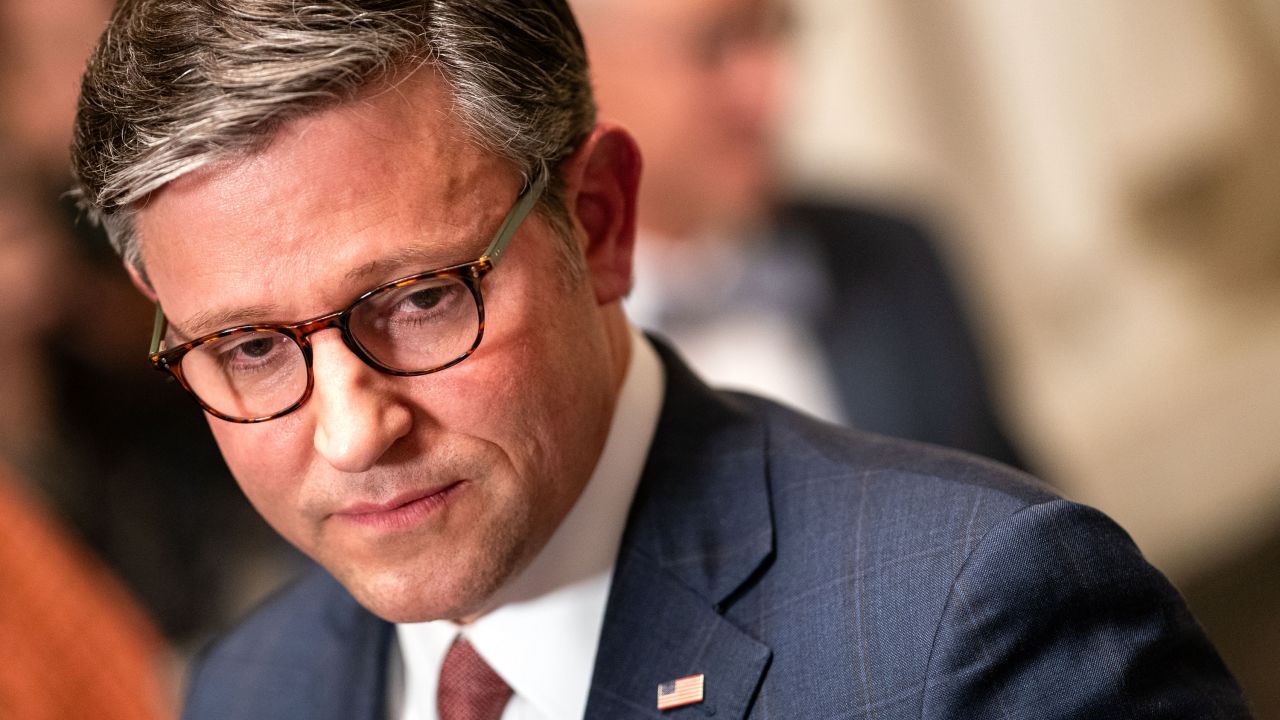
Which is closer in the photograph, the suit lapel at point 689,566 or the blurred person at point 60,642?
the suit lapel at point 689,566

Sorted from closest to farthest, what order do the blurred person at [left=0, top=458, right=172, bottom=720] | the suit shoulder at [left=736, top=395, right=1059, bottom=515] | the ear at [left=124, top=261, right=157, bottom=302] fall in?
the suit shoulder at [left=736, top=395, right=1059, bottom=515], the ear at [left=124, top=261, right=157, bottom=302], the blurred person at [left=0, top=458, right=172, bottom=720]

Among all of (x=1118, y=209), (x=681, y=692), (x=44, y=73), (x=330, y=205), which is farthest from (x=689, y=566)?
(x=1118, y=209)

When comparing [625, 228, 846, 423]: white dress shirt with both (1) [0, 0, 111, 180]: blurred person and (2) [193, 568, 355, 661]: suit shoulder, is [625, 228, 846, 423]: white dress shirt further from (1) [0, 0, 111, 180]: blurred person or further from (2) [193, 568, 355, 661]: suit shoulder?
(2) [193, 568, 355, 661]: suit shoulder

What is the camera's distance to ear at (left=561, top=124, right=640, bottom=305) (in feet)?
4.58

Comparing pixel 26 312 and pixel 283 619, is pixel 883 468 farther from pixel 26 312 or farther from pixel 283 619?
pixel 26 312

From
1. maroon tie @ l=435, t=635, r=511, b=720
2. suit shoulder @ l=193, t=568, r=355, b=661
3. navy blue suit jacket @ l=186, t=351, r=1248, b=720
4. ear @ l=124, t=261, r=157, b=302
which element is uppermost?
ear @ l=124, t=261, r=157, b=302

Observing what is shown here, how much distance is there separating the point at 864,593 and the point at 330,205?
609mm

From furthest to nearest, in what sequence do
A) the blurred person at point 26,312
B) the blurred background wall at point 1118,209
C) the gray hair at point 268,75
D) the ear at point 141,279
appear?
1. the blurred background wall at point 1118,209
2. the blurred person at point 26,312
3. the ear at point 141,279
4. the gray hair at point 268,75

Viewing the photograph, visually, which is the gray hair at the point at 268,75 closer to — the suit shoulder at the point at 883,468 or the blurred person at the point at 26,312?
the suit shoulder at the point at 883,468

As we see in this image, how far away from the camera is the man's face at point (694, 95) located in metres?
3.12

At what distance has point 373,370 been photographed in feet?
3.97

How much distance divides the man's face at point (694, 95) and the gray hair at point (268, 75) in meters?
1.84

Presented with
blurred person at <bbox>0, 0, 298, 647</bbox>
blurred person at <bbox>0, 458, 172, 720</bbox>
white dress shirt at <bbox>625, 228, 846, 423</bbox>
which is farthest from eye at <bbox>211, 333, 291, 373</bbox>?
white dress shirt at <bbox>625, 228, 846, 423</bbox>

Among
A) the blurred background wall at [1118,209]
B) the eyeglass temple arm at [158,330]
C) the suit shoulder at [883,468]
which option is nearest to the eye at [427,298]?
the eyeglass temple arm at [158,330]
